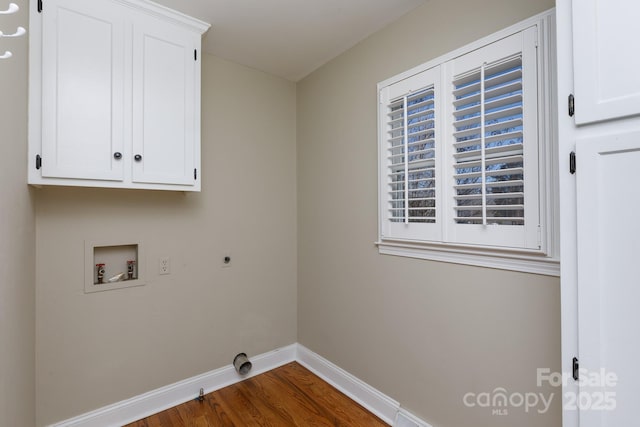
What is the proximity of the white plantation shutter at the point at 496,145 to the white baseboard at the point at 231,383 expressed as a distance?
119cm

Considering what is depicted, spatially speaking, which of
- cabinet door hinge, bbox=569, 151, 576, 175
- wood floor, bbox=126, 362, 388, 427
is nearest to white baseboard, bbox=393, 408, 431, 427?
wood floor, bbox=126, 362, 388, 427

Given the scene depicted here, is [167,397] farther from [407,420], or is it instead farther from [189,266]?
[407,420]

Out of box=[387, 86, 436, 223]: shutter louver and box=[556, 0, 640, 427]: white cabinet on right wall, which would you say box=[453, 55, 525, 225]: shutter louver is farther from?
box=[556, 0, 640, 427]: white cabinet on right wall

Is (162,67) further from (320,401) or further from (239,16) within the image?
(320,401)

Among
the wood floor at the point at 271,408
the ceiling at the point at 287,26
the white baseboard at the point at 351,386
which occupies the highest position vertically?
the ceiling at the point at 287,26

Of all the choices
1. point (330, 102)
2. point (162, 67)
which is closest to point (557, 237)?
point (330, 102)

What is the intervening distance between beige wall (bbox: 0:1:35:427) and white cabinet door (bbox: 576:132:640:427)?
79.4 inches

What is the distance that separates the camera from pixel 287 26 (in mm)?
2012

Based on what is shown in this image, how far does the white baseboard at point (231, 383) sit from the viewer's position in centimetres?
184

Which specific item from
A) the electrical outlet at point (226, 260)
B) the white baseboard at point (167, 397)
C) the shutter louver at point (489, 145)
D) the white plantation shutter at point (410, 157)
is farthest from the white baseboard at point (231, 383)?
the shutter louver at point (489, 145)

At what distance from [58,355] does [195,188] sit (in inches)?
48.6

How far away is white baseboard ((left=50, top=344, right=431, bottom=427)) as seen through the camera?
1.84 m

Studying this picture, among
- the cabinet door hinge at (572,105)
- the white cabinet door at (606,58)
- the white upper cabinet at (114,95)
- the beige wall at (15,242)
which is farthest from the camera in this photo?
the white upper cabinet at (114,95)

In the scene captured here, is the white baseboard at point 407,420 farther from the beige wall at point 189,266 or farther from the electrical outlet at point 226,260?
the electrical outlet at point 226,260
